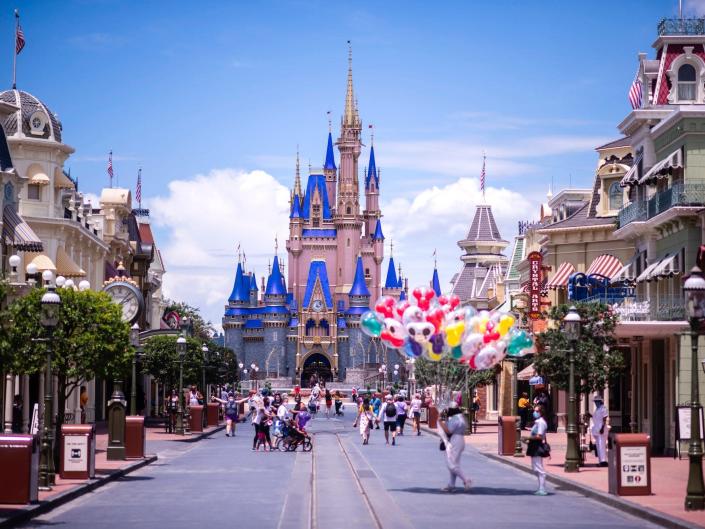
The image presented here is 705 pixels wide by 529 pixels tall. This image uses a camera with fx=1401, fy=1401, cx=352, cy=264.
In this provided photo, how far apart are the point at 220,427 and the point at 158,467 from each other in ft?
103

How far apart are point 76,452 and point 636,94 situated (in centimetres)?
2316

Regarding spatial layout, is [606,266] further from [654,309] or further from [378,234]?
[378,234]

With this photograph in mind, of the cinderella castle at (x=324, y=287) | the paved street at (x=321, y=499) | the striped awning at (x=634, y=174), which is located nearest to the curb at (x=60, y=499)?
the paved street at (x=321, y=499)

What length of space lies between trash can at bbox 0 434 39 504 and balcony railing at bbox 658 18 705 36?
2659 centimetres

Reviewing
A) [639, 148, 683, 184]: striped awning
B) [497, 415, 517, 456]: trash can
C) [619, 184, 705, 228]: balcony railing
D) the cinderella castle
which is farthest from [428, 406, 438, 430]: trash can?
the cinderella castle

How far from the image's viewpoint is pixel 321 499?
23359mm

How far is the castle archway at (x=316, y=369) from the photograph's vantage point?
184m

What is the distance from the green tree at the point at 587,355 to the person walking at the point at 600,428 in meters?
2.08

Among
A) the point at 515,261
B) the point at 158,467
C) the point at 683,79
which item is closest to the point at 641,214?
the point at 683,79

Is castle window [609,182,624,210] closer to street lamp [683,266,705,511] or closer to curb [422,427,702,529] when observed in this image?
curb [422,427,702,529]

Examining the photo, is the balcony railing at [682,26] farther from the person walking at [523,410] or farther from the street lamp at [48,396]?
the street lamp at [48,396]

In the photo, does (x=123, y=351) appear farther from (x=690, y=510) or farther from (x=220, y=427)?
(x=220, y=427)

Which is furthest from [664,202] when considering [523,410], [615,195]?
[615,195]

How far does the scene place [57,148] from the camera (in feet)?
187
